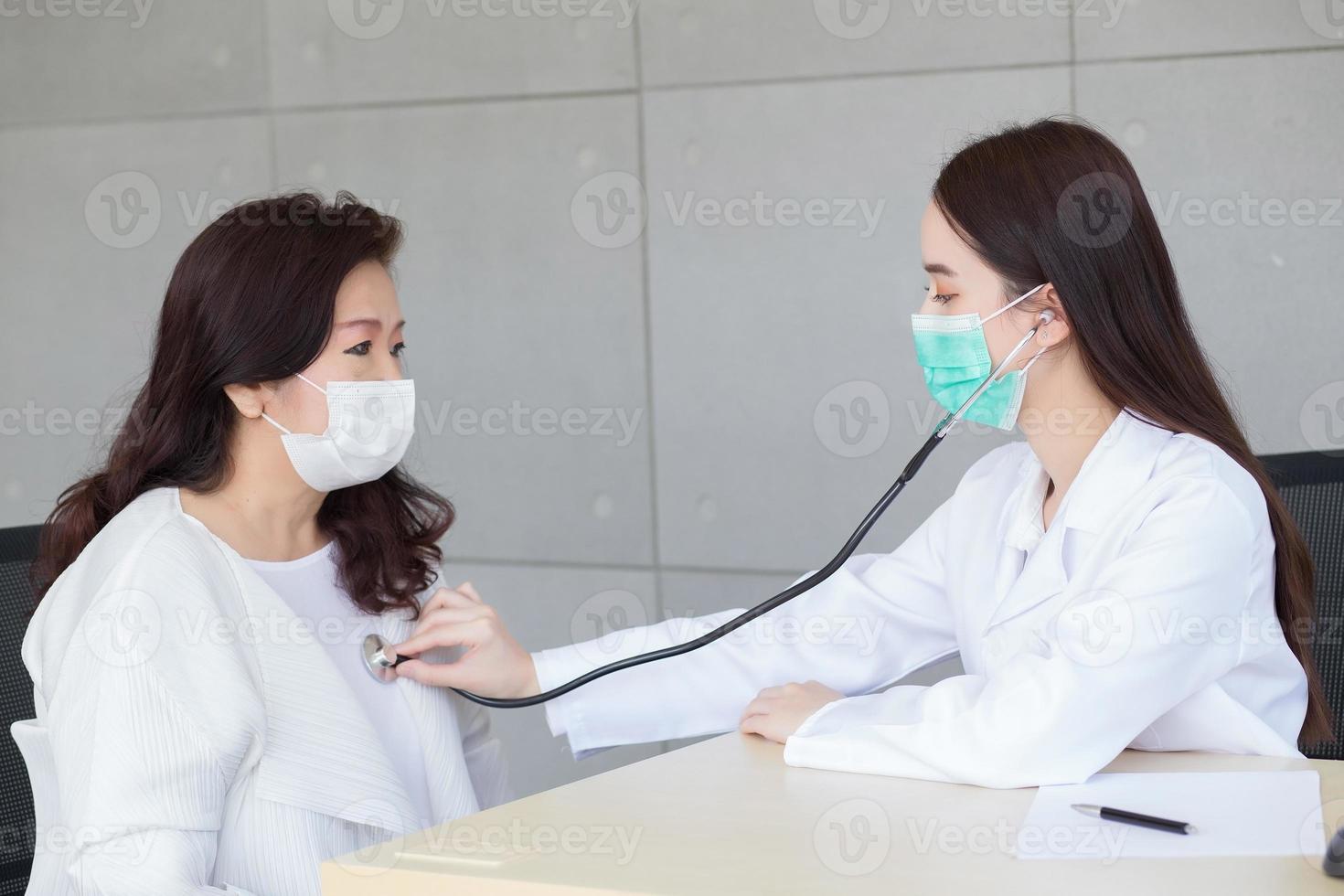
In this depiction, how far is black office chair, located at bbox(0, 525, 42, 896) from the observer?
5.30 ft

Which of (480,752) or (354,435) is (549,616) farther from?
(354,435)

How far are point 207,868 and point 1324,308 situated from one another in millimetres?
2190

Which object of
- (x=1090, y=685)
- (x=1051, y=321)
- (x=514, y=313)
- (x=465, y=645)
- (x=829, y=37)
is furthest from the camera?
(x=514, y=313)

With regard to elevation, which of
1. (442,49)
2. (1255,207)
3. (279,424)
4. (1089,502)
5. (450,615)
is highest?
(442,49)

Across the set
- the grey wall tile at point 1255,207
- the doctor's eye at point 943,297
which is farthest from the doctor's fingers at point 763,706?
the grey wall tile at point 1255,207

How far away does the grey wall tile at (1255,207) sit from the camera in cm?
258

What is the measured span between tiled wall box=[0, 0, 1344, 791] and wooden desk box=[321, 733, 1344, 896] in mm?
1534

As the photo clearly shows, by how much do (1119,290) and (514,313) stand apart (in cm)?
187

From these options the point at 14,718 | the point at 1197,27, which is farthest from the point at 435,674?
the point at 1197,27

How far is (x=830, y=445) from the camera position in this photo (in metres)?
3.00

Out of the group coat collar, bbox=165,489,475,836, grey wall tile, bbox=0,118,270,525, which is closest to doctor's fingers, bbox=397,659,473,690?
coat collar, bbox=165,489,475,836

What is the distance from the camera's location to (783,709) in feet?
5.24

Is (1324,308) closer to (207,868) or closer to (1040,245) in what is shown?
(1040,245)

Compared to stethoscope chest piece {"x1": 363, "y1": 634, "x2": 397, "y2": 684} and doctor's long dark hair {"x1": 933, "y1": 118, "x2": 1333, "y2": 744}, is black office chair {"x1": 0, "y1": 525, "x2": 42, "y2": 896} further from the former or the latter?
doctor's long dark hair {"x1": 933, "y1": 118, "x2": 1333, "y2": 744}
